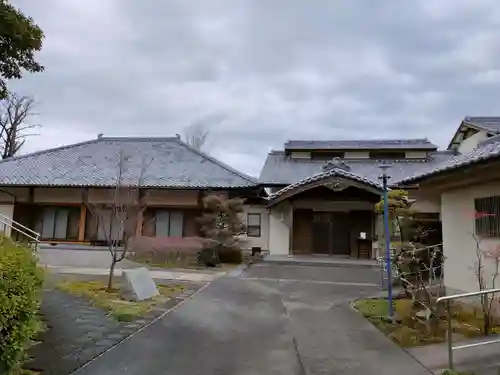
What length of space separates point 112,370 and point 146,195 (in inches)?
558

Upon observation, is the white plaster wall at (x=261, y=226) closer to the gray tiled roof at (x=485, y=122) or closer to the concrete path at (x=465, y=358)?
the gray tiled roof at (x=485, y=122)

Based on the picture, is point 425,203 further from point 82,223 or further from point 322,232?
point 82,223

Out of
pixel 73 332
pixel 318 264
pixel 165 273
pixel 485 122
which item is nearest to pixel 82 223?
pixel 165 273

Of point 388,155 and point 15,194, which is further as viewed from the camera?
point 388,155

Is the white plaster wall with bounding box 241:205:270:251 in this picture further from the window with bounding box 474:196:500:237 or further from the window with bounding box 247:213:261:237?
the window with bounding box 474:196:500:237

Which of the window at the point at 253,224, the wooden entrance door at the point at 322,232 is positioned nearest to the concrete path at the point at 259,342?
the wooden entrance door at the point at 322,232

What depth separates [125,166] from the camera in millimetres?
20672

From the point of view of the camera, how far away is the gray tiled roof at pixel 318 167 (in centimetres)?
2116

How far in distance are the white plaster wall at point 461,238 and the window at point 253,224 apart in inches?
506

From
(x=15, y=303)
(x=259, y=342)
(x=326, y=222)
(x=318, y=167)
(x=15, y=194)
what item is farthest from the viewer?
(x=318, y=167)

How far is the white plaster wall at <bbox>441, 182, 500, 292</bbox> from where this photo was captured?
7032mm

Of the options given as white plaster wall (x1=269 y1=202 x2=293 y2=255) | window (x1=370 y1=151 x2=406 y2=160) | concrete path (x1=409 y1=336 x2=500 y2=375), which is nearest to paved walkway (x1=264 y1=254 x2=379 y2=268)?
white plaster wall (x1=269 y1=202 x2=293 y2=255)

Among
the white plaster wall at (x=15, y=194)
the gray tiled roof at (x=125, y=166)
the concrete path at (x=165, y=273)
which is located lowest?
the concrete path at (x=165, y=273)

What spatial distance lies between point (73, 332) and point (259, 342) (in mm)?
2664
